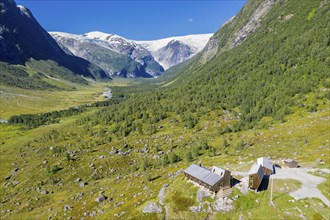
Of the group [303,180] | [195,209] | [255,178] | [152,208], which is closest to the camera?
[195,209]

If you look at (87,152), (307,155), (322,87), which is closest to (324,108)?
(322,87)

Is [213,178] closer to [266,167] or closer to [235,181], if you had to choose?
[235,181]

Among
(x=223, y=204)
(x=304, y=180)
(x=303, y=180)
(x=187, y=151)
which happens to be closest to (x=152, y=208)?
(x=223, y=204)

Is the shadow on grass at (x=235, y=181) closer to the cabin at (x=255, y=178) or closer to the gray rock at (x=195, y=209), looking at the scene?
the cabin at (x=255, y=178)

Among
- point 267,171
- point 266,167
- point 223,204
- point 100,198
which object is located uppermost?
point 266,167

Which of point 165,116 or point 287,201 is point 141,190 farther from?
point 165,116

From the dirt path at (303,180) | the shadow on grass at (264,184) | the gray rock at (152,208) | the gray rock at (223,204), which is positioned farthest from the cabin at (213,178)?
the gray rock at (152,208)

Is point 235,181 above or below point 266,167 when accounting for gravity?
below
